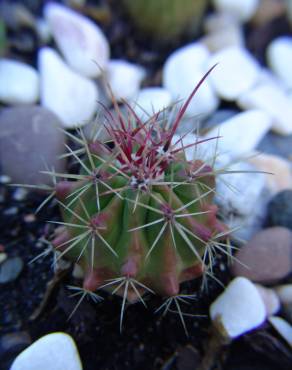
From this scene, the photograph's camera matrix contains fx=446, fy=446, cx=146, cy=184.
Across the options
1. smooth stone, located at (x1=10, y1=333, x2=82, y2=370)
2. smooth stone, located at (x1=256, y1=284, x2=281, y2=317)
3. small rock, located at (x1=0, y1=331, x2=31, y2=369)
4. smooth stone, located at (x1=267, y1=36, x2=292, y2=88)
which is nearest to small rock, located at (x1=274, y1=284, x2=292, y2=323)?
smooth stone, located at (x1=256, y1=284, x2=281, y2=317)

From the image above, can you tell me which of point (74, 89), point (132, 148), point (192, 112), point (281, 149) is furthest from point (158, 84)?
point (132, 148)

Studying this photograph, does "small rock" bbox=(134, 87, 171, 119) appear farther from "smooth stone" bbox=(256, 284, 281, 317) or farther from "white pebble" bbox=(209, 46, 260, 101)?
"smooth stone" bbox=(256, 284, 281, 317)

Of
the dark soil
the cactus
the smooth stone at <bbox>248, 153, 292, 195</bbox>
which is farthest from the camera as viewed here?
the cactus

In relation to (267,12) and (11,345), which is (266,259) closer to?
(11,345)

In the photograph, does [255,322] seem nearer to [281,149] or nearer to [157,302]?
[157,302]

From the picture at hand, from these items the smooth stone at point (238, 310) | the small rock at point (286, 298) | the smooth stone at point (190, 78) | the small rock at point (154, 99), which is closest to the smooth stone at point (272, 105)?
the smooth stone at point (190, 78)

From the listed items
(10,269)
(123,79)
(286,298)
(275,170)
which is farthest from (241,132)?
(10,269)
